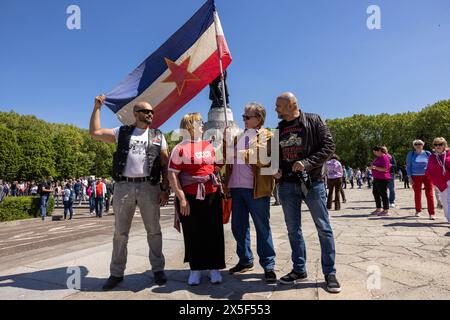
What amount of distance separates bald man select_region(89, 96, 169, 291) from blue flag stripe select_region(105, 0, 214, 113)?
1.46 m

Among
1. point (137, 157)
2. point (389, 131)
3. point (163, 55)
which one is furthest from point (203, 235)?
point (389, 131)

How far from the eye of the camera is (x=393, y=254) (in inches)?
170

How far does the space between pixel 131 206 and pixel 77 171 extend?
187ft

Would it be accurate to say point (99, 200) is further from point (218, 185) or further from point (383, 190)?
point (218, 185)

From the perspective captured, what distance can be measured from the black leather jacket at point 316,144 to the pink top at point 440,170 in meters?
4.43

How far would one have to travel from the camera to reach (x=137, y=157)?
3518 mm

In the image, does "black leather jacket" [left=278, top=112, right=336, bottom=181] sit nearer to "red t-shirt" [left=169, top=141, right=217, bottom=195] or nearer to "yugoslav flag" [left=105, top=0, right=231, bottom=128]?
"red t-shirt" [left=169, top=141, right=217, bottom=195]

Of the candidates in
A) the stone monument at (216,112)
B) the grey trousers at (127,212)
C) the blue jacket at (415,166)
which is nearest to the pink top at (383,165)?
the blue jacket at (415,166)

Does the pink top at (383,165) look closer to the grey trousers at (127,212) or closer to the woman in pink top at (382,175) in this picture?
the woman in pink top at (382,175)

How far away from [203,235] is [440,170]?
5494mm

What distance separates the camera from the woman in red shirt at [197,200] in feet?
11.1

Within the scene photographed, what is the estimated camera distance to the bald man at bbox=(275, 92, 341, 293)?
3201mm
